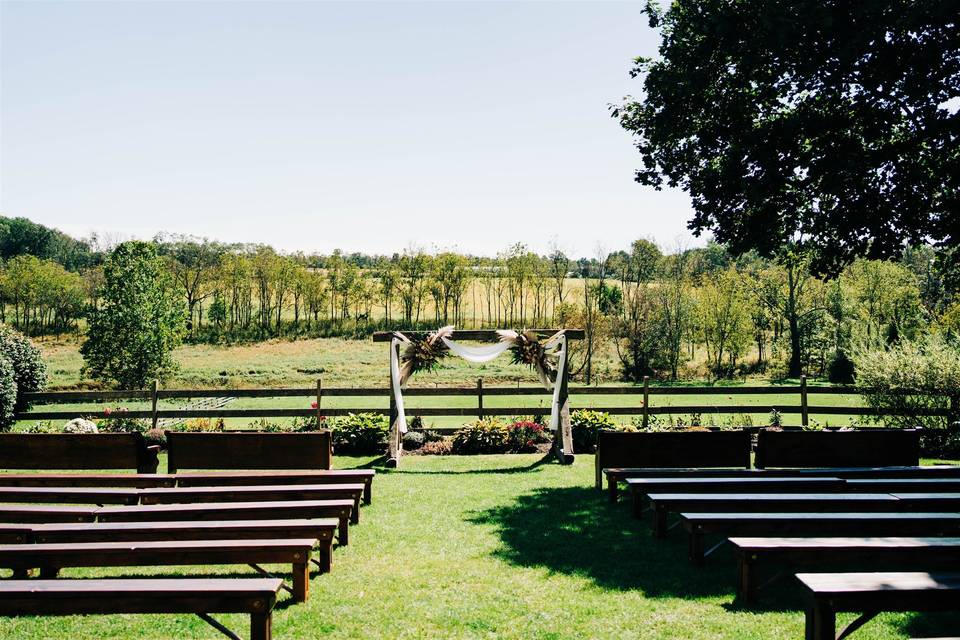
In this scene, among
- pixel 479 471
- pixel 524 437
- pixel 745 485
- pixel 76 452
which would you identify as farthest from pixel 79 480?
pixel 524 437

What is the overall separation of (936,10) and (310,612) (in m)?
10.6

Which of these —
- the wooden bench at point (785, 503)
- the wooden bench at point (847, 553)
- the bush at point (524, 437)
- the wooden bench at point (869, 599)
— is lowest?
the bush at point (524, 437)

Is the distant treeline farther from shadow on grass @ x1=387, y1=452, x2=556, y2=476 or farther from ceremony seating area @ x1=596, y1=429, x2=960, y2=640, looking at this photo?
ceremony seating area @ x1=596, y1=429, x2=960, y2=640

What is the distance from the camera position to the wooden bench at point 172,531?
556 centimetres

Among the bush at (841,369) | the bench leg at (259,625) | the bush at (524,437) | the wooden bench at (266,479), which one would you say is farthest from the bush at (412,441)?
the bush at (841,369)

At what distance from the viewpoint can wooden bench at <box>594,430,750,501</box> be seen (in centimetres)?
932

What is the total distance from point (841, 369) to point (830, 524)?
111 feet

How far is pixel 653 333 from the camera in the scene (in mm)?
41062

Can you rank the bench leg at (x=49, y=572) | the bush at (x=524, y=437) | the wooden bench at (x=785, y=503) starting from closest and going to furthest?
the bench leg at (x=49, y=572), the wooden bench at (x=785, y=503), the bush at (x=524, y=437)

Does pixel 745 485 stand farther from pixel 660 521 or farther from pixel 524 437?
pixel 524 437

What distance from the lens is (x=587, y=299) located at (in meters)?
42.9

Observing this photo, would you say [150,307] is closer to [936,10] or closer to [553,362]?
[553,362]

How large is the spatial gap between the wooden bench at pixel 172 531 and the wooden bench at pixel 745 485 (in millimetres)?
3960

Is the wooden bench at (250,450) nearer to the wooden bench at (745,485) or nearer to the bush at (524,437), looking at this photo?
the wooden bench at (745,485)
